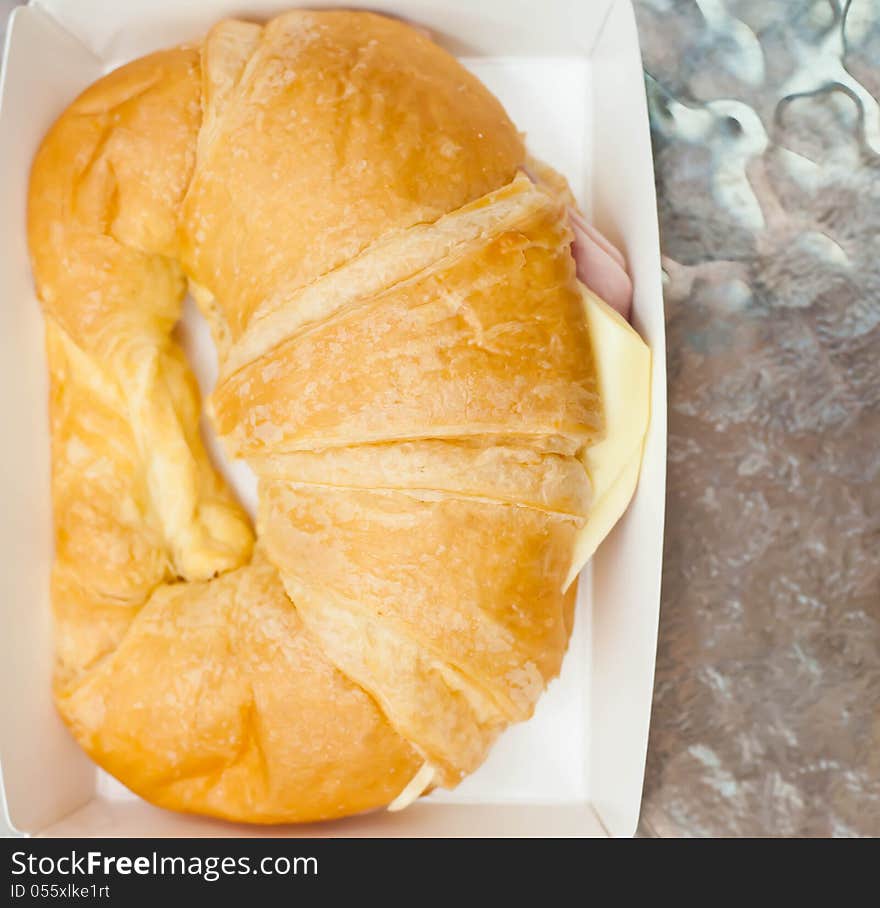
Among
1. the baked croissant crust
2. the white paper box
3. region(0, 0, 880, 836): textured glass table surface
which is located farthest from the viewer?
region(0, 0, 880, 836): textured glass table surface

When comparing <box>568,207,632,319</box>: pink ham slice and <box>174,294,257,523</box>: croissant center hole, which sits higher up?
<box>568,207,632,319</box>: pink ham slice

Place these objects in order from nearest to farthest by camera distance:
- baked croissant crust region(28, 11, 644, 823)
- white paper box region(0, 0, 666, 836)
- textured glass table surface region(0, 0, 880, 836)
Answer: baked croissant crust region(28, 11, 644, 823), white paper box region(0, 0, 666, 836), textured glass table surface region(0, 0, 880, 836)

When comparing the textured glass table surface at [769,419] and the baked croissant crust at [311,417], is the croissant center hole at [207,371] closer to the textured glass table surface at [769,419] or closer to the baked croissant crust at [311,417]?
the baked croissant crust at [311,417]

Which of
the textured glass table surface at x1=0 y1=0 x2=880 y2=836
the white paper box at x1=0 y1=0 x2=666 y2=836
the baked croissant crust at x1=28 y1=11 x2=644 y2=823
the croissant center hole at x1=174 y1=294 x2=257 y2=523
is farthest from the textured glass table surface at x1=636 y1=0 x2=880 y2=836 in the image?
the croissant center hole at x1=174 y1=294 x2=257 y2=523

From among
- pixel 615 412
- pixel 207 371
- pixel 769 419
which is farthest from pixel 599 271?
pixel 207 371

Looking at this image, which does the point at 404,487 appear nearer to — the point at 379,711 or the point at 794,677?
the point at 379,711

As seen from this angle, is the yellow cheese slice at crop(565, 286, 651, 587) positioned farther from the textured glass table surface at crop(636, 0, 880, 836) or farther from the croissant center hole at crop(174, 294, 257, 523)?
the croissant center hole at crop(174, 294, 257, 523)
